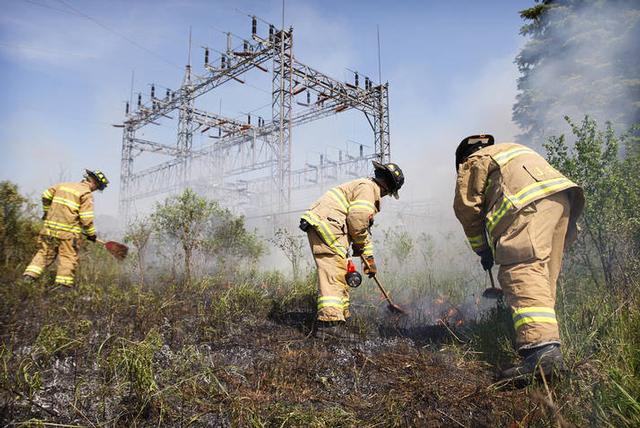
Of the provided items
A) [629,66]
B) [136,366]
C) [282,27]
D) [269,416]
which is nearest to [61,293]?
[136,366]

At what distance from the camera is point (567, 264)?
4449 millimetres

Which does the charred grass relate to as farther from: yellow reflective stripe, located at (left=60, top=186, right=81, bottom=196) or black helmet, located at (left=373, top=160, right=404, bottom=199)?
yellow reflective stripe, located at (left=60, top=186, right=81, bottom=196)

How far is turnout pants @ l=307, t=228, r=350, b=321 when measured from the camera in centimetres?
322

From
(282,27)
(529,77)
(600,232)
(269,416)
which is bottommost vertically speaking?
(269,416)

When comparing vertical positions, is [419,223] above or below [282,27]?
below

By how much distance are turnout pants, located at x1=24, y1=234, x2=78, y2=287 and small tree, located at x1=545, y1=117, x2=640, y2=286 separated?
20.5 ft

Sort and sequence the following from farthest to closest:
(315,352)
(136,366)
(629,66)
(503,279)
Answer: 1. (629,66)
2. (315,352)
3. (503,279)
4. (136,366)

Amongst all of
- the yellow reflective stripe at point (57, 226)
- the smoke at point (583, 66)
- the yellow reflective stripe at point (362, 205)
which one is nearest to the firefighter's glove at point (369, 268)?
the yellow reflective stripe at point (362, 205)

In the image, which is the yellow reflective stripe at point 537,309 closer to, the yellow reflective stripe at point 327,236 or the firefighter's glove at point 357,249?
the yellow reflective stripe at point 327,236

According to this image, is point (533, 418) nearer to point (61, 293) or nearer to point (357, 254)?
point (357, 254)

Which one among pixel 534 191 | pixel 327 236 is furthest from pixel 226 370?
pixel 534 191

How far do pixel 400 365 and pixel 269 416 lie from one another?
3.69 ft

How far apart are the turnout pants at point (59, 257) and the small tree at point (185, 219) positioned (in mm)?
1407

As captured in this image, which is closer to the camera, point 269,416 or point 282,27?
point 269,416
